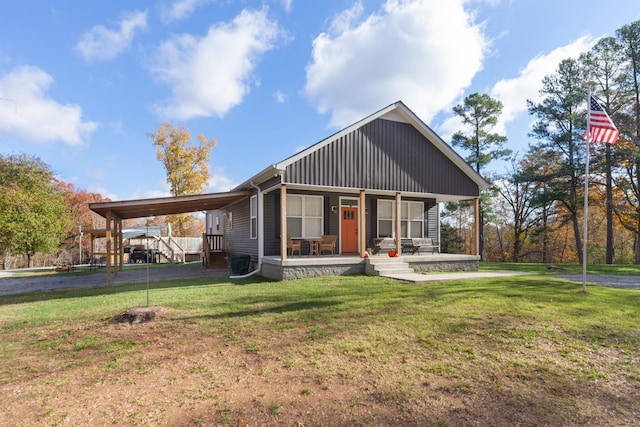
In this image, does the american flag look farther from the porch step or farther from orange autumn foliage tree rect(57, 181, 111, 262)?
orange autumn foliage tree rect(57, 181, 111, 262)

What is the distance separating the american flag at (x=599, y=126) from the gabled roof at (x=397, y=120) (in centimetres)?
505

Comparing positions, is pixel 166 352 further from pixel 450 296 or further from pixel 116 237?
pixel 116 237

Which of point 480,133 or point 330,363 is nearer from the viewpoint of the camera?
point 330,363

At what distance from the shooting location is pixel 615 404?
308 cm

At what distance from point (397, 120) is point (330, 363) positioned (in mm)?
10696

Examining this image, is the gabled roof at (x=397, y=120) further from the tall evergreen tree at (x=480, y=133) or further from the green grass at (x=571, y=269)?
the tall evergreen tree at (x=480, y=133)

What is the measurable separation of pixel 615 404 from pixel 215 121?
27314 mm

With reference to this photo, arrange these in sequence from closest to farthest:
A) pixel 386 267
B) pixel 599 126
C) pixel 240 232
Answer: pixel 599 126 < pixel 386 267 < pixel 240 232

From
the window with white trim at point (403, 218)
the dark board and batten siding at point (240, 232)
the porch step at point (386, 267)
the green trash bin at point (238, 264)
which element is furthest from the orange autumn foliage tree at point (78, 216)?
the porch step at point (386, 267)

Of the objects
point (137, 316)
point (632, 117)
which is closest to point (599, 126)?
point (137, 316)

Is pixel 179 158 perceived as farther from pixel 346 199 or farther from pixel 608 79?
pixel 608 79

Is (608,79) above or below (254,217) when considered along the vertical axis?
above

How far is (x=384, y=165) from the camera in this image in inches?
471

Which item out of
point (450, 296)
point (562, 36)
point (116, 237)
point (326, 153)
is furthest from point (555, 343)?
point (116, 237)
